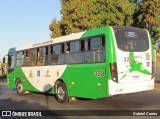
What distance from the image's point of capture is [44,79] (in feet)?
53.1

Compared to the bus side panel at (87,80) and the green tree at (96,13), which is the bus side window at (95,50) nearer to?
the bus side panel at (87,80)

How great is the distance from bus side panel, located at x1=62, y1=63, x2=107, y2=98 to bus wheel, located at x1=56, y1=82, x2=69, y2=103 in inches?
17.0

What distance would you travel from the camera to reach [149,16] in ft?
69.9

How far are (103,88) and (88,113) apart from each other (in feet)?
3.33

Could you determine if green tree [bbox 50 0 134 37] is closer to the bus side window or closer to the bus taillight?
the bus side window

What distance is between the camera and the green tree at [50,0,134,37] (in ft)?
72.5

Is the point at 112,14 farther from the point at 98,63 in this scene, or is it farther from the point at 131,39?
the point at 98,63

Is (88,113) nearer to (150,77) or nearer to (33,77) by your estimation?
(150,77)

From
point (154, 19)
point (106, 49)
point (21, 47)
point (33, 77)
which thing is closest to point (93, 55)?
point (106, 49)

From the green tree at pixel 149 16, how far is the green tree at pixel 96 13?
1.72 feet

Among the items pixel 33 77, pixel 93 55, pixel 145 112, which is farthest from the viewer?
pixel 33 77

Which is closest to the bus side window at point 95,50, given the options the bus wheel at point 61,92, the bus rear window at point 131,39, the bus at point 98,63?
the bus at point 98,63

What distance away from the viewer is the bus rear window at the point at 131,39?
1214 cm

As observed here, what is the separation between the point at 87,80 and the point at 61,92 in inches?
89.3
